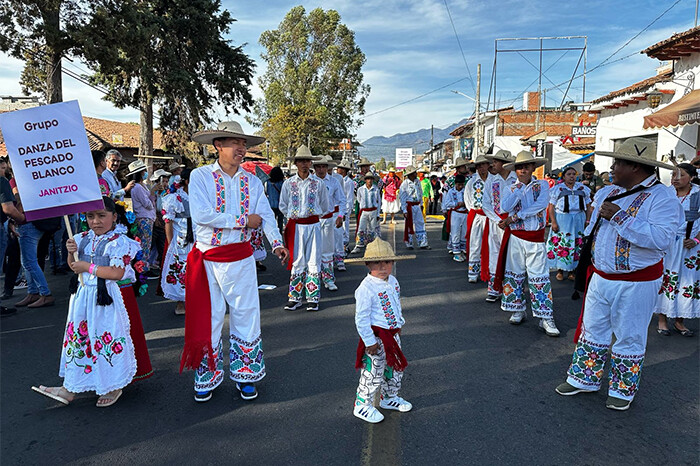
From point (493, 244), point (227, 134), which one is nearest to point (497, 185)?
point (493, 244)

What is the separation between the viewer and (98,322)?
364cm

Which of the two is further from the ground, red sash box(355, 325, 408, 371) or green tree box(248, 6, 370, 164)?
green tree box(248, 6, 370, 164)

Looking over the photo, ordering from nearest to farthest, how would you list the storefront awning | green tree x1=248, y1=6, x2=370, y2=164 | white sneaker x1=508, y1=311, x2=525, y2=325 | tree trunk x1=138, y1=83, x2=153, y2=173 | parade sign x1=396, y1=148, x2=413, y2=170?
white sneaker x1=508, y1=311, x2=525, y2=325, the storefront awning, tree trunk x1=138, y1=83, x2=153, y2=173, parade sign x1=396, y1=148, x2=413, y2=170, green tree x1=248, y1=6, x2=370, y2=164

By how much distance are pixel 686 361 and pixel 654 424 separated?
5.19 feet

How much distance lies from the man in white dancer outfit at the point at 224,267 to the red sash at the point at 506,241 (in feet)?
9.98

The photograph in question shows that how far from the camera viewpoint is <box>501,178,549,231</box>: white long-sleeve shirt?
5425 millimetres

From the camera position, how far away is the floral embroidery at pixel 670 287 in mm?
5406

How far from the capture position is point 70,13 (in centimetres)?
1479

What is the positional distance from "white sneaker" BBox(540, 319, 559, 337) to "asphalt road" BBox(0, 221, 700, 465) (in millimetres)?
125

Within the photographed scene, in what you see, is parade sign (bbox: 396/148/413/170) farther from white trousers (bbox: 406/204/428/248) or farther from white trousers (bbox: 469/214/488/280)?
white trousers (bbox: 469/214/488/280)

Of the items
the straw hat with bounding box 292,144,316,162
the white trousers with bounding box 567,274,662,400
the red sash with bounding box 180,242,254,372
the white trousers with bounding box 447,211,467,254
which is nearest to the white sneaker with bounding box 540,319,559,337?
the white trousers with bounding box 567,274,662,400

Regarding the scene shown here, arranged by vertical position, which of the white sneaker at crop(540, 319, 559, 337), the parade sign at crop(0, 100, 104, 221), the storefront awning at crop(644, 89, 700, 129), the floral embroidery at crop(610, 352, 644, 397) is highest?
the storefront awning at crop(644, 89, 700, 129)

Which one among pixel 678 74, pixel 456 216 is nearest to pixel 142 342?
pixel 456 216

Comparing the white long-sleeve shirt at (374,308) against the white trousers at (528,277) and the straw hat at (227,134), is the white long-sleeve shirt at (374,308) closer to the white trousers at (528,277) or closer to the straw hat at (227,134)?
the straw hat at (227,134)
